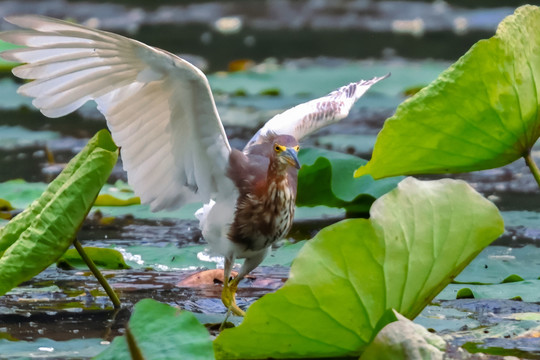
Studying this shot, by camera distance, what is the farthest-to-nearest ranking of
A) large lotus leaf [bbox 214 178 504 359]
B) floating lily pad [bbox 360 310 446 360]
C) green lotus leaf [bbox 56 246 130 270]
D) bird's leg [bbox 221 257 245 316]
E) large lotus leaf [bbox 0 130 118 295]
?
→ green lotus leaf [bbox 56 246 130 270]
bird's leg [bbox 221 257 245 316]
large lotus leaf [bbox 0 130 118 295]
large lotus leaf [bbox 214 178 504 359]
floating lily pad [bbox 360 310 446 360]

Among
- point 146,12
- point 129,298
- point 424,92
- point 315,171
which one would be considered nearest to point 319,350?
point 424,92

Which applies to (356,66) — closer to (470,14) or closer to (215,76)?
(215,76)

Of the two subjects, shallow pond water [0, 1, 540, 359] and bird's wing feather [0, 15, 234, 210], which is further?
shallow pond water [0, 1, 540, 359]

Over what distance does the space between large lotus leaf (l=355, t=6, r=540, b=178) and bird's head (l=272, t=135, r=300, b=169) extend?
21.3 inches

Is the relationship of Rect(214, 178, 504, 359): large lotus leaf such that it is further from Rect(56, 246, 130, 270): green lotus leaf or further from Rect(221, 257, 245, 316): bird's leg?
Rect(56, 246, 130, 270): green lotus leaf

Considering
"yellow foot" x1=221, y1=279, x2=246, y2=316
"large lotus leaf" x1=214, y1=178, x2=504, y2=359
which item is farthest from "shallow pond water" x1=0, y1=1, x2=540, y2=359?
"large lotus leaf" x1=214, y1=178, x2=504, y2=359

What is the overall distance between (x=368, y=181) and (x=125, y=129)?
3.72 feet

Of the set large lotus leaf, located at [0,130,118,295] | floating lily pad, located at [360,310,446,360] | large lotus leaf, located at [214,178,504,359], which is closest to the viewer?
floating lily pad, located at [360,310,446,360]

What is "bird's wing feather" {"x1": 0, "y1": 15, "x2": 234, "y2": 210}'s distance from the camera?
2.67 metres

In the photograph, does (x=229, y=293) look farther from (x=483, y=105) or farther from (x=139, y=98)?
(x=483, y=105)

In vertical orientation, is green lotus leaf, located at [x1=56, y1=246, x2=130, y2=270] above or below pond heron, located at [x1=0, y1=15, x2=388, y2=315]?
below

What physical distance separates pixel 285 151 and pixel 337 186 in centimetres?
74

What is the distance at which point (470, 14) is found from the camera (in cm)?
1120

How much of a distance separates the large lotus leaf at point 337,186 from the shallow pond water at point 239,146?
19 centimetres
